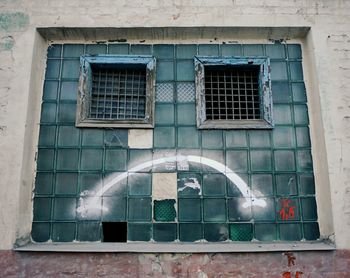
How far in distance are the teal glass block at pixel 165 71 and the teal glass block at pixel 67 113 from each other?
1437 millimetres

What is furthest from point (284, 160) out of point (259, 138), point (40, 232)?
point (40, 232)

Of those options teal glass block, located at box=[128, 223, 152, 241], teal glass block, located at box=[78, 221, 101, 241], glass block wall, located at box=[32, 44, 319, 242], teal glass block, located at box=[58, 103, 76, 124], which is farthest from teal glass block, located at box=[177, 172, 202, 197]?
teal glass block, located at box=[58, 103, 76, 124]

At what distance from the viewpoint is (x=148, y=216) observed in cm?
515

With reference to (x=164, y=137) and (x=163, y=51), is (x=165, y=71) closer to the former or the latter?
(x=163, y=51)

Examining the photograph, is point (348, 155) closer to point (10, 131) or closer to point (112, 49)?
point (112, 49)

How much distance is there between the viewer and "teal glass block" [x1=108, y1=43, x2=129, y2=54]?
18.8 ft

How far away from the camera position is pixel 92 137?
5.40 meters

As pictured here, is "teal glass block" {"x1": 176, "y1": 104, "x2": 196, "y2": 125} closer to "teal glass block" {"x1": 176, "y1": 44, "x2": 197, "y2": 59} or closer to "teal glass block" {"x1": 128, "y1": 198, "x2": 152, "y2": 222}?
"teal glass block" {"x1": 176, "y1": 44, "x2": 197, "y2": 59}

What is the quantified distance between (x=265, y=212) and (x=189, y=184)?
1.21 metres

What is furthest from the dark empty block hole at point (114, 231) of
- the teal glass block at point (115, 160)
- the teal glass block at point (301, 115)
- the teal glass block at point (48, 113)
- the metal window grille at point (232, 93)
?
the teal glass block at point (301, 115)

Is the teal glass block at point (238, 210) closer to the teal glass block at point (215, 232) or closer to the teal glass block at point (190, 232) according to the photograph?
the teal glass block at point (215, 232)

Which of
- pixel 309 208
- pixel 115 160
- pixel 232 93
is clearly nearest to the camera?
pixel 309 208

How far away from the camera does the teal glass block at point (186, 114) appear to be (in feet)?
17.9

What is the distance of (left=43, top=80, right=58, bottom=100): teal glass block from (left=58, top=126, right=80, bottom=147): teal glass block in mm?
547
